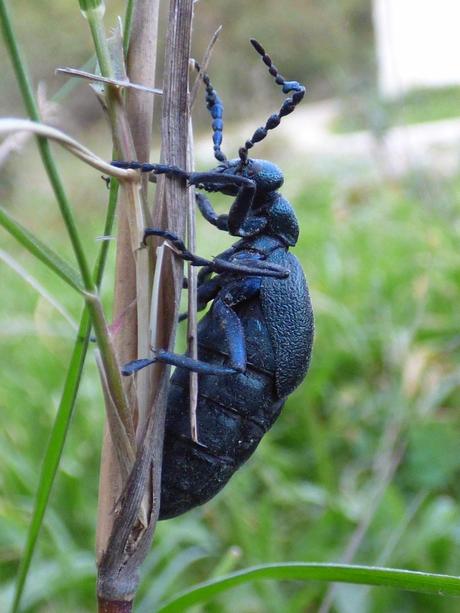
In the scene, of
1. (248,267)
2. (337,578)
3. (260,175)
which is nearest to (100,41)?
(337,578)

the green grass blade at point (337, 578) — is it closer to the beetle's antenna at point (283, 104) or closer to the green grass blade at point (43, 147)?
the green grass blade at point (43, 147)

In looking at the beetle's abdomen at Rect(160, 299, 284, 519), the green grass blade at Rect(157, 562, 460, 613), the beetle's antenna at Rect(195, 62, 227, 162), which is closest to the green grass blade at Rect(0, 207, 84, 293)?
the green grass blade at Rect(157, 562, 460, 613)

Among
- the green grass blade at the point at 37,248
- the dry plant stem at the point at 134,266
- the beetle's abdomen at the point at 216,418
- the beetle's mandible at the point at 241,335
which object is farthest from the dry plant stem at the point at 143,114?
the beetle's abdomen at the point at 216,418

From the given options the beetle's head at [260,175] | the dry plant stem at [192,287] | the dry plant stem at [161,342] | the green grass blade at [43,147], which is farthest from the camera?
the beetle's head at [260,175]

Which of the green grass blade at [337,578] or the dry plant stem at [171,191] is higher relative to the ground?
the dry plant stem at [171,191]

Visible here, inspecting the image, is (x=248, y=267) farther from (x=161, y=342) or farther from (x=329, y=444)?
(x=329, y=444)

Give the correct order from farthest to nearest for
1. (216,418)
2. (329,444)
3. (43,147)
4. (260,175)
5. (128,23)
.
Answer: (329,444)
(260,175)
(216,418)
(128,23)
(43,147)
